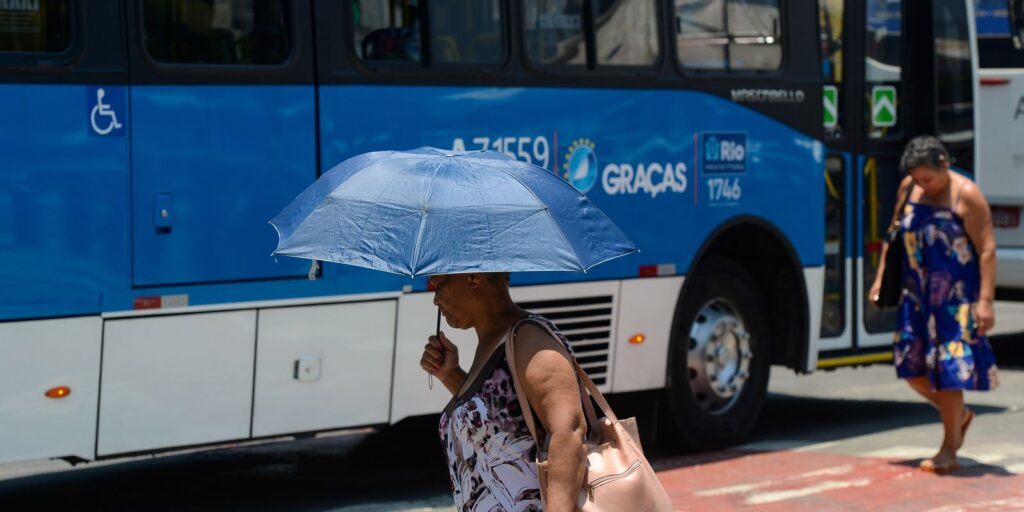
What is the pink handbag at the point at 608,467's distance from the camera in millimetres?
3787

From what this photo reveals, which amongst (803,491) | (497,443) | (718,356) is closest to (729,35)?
(718,356)

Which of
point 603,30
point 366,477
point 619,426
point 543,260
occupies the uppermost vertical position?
point 603,30

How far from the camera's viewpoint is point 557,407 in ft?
12.5

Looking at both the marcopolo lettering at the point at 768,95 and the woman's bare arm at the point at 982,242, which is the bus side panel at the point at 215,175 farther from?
the woman's bare arm at the point at 982,242

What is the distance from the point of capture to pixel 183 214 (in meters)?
7.35

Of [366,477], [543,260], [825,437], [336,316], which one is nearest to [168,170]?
[336,316]

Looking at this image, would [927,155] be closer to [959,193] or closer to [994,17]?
[959,193]

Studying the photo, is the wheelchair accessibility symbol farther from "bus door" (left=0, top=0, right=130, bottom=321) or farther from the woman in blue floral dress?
the woman in blue floral dress

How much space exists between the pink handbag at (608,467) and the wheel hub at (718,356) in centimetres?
576

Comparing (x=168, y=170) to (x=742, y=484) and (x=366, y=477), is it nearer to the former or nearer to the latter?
(x=366, y=477)

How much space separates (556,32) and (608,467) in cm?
538

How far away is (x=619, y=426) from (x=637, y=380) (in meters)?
5.40

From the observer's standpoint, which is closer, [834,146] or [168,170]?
[168,170]

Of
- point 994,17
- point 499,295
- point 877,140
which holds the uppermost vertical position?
point 994,17
